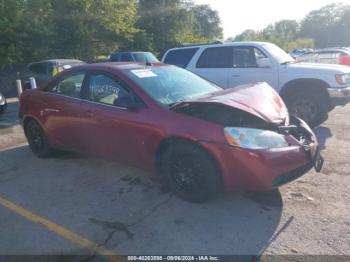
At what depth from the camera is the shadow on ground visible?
10.3 ft

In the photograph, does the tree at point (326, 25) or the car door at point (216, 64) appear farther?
the tree at point (326, 25)

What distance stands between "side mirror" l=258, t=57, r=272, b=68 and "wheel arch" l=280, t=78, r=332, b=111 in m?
0.57

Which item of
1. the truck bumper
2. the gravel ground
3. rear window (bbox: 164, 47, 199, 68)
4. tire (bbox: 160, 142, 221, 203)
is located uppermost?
rear window (bbox: 164, 47, 199, 68)

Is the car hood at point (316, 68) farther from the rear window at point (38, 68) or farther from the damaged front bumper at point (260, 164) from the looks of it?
the rear window at point (38, 68)

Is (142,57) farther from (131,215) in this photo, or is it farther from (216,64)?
(131,215)

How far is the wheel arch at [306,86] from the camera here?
6.84 metres

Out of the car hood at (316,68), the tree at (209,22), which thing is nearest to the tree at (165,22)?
the tree at (209,22)

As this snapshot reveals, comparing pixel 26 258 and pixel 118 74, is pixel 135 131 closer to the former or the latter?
pixel 118 74

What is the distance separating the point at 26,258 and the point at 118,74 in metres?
2.33

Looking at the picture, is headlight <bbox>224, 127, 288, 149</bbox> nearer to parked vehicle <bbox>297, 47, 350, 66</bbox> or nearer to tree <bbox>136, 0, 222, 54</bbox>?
parked vehicle <bbox>297, 47, 350, 66</bbox>

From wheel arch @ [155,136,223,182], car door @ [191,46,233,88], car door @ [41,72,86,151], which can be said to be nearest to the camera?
wheel arch @ [155,136,223,182]

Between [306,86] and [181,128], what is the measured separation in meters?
4.29

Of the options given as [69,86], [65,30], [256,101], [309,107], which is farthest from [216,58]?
[65,30]

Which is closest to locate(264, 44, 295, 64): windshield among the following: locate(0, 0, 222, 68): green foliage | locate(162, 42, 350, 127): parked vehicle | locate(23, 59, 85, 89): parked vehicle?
locate(162, 42, 350, 127): parked vehicle
